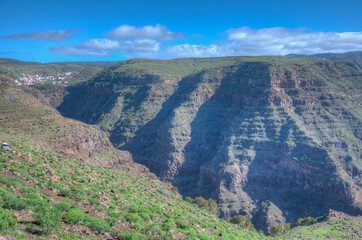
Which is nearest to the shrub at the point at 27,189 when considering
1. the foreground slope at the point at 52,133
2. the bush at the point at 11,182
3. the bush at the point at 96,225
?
the bush at the point at 11,182

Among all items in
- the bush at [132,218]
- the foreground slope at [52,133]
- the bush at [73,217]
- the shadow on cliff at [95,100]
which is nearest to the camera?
the bush at [73,217]

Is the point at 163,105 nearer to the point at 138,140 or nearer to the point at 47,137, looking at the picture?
the point at 138,140

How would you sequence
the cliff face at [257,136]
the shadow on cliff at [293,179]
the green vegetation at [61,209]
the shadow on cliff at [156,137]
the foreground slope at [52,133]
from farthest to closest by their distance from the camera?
1. the shadow on cliff at [156,137]
2. the cliff face at [257,136]
3. the shadow on cliff at [293,179]
4. the foreground slope at [52,133]
5. the green vegetation at [61,209]

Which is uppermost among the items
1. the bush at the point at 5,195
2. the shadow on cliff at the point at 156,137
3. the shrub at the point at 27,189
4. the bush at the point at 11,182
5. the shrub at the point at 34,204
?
the bush at the point at 5,195

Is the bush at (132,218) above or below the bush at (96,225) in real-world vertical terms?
below

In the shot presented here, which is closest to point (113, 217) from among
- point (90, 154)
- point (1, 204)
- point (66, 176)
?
point (1, 204)

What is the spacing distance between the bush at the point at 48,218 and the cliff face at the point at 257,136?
265ft

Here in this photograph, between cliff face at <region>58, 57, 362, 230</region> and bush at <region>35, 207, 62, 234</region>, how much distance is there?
265ft

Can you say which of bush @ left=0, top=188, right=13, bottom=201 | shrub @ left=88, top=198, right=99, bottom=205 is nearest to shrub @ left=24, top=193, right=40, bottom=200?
bush @ left=0, top=188, right=13, bottom=201

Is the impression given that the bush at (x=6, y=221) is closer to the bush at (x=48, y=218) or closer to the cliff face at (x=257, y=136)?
the bush at (x=48, y=218)

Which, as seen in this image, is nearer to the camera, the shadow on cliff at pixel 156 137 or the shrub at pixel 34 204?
the shrub at pixel 34 204

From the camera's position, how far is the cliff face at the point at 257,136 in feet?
304

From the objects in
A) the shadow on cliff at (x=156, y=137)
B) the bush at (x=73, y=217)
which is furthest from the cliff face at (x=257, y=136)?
the bush at (x=73, y=217)

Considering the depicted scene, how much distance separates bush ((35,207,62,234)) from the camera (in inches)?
625
